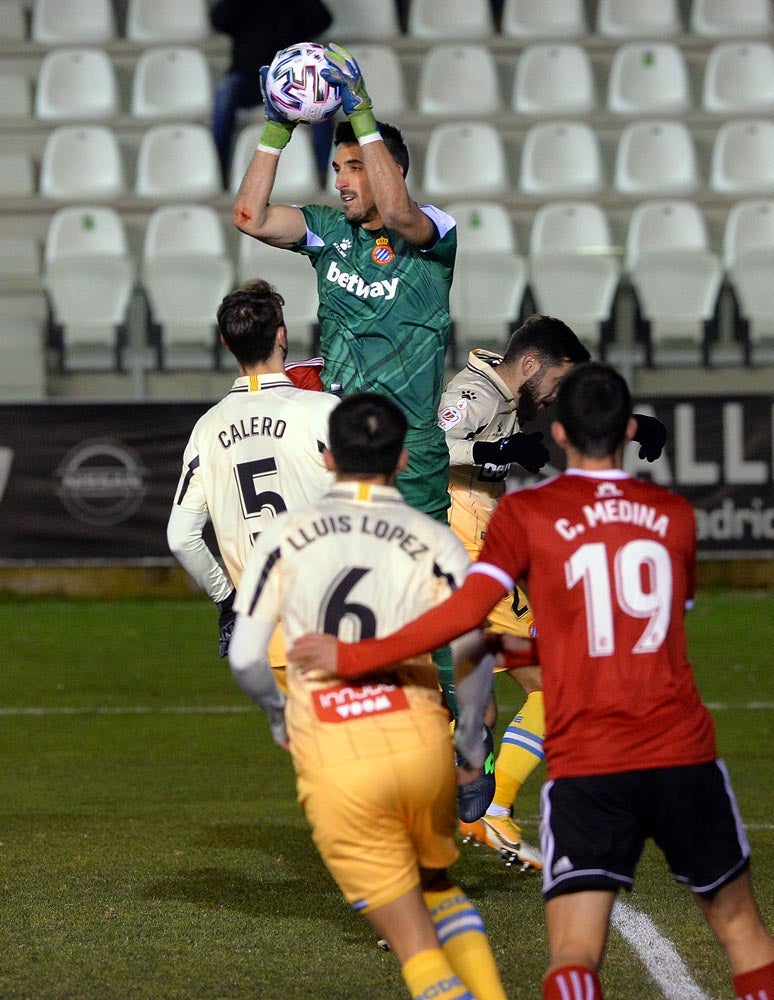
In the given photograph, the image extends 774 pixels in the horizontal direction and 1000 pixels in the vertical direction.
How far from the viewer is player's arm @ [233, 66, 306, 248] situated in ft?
17.4

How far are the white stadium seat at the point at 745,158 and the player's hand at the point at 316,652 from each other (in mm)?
14635

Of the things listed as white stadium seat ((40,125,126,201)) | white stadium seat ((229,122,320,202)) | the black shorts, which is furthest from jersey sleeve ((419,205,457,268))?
white stadium seat ((40,125,126,201))

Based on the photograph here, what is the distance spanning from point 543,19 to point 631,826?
16343 millimetres

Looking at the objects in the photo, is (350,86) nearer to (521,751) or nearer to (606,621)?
(606,621)

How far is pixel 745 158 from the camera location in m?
17.5

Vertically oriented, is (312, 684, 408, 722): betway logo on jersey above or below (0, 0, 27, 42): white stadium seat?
below

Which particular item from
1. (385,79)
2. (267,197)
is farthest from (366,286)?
(385,79)

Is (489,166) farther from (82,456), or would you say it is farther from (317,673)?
(317,673)

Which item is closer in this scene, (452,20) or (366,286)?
(366,286)

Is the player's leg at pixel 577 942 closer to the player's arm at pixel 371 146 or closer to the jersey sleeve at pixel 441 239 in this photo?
the player's arm at pixel 371 146

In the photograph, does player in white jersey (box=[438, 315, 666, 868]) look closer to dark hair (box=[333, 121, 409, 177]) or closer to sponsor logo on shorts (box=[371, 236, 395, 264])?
sponsor logo on shorts (box=[371, 236, 395, 264])

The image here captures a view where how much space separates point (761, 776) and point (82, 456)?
7538 millimetres

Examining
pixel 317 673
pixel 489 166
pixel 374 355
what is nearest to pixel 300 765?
pixel 317 673

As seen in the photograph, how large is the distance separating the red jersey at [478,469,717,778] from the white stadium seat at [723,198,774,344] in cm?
1134
